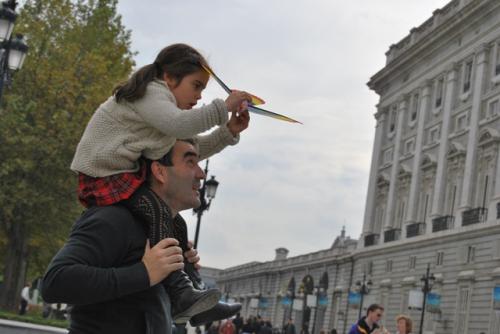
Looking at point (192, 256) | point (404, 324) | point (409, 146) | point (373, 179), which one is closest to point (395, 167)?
point (409, 146)

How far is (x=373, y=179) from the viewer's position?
6009 centimetres

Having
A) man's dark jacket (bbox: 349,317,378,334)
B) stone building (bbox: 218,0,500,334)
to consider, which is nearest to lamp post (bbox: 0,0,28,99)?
man's dark jacket (bbox: 349,317,378,334)

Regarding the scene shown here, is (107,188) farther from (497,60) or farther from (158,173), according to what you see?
(497,60)

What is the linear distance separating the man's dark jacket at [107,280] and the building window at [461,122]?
44.7 metres

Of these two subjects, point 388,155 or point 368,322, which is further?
point 388,155

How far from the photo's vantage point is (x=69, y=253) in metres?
Result: 2.71

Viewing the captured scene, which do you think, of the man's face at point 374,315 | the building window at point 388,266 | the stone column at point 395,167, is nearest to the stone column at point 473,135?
the building window at point 388,266

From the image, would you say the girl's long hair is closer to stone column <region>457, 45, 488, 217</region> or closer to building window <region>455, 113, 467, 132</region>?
stone column <region>457, 45, 488, 217</region>

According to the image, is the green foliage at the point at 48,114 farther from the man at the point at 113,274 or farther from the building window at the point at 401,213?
the building window at the point at 401,213

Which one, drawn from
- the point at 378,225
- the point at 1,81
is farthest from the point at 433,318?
the point at 1,81

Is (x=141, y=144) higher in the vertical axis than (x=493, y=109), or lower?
lower

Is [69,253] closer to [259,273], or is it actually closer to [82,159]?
[82,159]

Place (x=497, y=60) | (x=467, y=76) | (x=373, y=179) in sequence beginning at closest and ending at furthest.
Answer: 1. (x=497, y=60)
2. (x=467, y=76)
3. (x=373, y=179)

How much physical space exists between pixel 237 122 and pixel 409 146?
5224 cm
